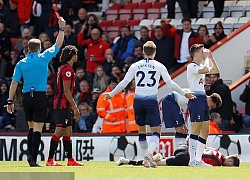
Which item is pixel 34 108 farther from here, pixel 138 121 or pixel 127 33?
pixel 127 33

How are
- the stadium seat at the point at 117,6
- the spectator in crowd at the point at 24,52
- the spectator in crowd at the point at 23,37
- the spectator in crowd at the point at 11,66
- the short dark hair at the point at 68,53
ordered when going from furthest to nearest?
the stadium seat at the point at 117,6 → the spectator in crowd at the point at 23,37 → the spectator in crowd at the point at 11,66 → the spectator in crowd at the point at 24,52 → the short dark hair at the point at 68,53

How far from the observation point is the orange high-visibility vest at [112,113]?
22.3 metres

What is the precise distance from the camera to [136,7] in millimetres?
29156

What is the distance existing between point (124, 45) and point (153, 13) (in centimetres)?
315

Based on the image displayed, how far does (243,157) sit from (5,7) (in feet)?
37.5

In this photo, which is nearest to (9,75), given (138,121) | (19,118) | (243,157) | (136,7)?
(19,118)

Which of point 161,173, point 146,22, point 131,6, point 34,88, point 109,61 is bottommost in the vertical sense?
point 161,173

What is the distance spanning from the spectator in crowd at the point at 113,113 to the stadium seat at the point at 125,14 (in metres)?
6.83

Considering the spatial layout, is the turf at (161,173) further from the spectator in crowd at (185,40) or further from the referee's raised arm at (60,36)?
the spectator in crowd at (185,40)

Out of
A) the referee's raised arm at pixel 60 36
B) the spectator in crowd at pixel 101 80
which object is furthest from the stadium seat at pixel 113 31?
the referee's raised arm at pixel 60 36

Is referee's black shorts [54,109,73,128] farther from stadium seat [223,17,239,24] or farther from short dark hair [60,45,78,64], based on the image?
stadium seat [223,17,239,24]

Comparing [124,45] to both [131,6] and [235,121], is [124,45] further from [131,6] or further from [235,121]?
[235,121]

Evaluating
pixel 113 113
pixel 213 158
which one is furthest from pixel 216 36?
pixel 213 158

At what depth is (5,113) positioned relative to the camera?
985 inches
